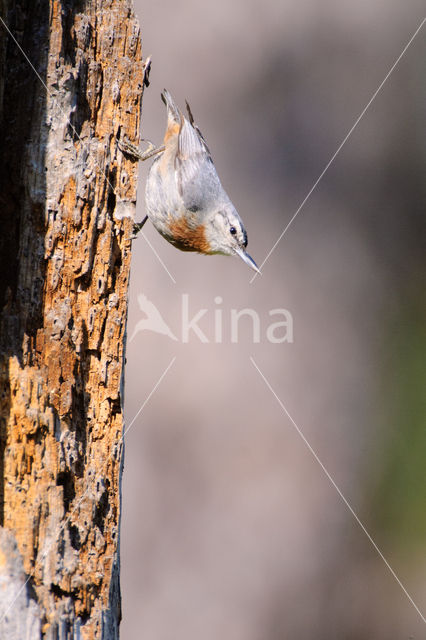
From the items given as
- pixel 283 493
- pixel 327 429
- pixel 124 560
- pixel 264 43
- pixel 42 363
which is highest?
pixel 264 43

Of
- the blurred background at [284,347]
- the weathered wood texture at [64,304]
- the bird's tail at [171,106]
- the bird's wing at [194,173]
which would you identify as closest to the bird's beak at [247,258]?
the blurred background at [284,347]

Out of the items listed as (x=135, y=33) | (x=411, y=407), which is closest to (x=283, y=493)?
(x=411, y=407)

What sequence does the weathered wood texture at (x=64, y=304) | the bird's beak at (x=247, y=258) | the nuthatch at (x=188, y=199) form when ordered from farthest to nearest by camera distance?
the nuthatch at (x=188, y=199), the bird's beak at (x=247, y=258), the weathered wood texture at (x=64, y=304)

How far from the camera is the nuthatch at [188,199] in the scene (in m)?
3.30

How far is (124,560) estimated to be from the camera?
11.0 feet

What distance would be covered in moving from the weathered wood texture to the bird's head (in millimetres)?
1189

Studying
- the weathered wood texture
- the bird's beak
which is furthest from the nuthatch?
the weathered wood texture

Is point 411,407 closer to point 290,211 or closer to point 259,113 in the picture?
point 290,211

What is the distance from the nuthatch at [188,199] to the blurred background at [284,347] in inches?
4.5

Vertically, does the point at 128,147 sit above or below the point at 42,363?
above

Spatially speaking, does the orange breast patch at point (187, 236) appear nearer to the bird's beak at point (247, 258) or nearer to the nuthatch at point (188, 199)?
the nuthatch at point (188, 199)

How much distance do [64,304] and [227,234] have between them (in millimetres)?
1458

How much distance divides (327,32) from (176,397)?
215 cm

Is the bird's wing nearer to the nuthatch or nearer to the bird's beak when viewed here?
the nuthatch
